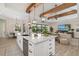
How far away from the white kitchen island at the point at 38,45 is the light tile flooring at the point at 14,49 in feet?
0.33

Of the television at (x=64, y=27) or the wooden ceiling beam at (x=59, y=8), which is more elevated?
the wooden ceiling beam at (x=59, y=8)

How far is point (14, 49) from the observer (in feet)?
6.42

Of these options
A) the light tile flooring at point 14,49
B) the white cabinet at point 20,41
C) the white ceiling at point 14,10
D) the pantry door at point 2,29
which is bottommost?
the light tile flooring at point 14,49

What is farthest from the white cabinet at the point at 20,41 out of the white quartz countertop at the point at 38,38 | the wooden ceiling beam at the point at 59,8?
the wooden ceiling beam at the point at 59,8

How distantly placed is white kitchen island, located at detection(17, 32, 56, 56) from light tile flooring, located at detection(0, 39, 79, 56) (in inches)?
3.9

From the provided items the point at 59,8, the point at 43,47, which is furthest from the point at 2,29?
the point at 59,8

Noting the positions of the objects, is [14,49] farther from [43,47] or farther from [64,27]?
[64,27]

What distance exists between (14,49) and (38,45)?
1.57ft

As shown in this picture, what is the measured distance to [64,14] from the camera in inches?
77.2

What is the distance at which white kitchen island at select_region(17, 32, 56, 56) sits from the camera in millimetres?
1977

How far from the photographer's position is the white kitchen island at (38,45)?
1.98m

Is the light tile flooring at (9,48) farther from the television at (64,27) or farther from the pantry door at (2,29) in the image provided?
the television at (64,27)

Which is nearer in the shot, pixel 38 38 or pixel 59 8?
pixel 59 8

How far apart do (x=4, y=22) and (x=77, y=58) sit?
64.4 inches
